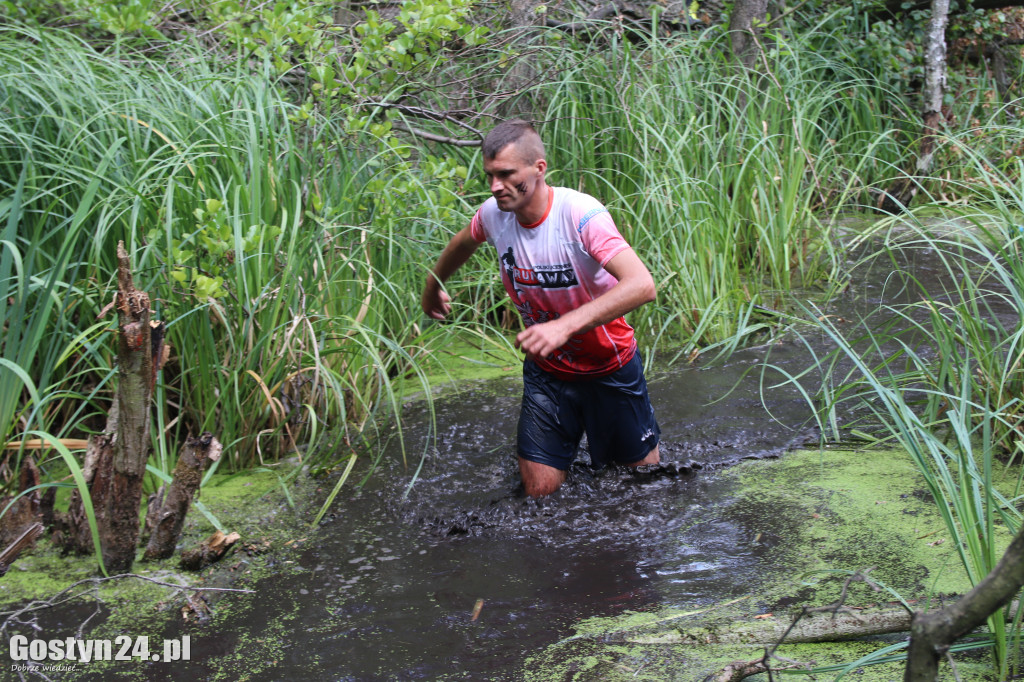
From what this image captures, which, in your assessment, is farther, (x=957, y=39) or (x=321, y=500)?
(x=957, y=39)

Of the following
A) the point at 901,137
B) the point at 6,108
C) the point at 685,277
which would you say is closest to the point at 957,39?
the point at 901,137


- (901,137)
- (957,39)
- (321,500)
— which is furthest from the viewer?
(957,39)

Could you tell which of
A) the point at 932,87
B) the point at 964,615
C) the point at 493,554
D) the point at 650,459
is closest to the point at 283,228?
the point at 493,554

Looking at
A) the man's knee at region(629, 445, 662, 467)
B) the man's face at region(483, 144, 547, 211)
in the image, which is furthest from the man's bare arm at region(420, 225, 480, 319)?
the man's knee at region(629, 445, 662, 467)

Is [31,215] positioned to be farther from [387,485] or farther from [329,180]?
[387,485]

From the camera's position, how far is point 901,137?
7105 millimetres

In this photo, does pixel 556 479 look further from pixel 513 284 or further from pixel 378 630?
pixel 378 630

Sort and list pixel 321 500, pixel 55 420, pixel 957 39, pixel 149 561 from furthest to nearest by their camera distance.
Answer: pixel 957 39, pixel 55 420, pixel 321 500, pixel 149 561

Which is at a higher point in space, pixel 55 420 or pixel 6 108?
pixel 6 108

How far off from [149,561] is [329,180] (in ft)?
6.88

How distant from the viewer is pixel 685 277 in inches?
189

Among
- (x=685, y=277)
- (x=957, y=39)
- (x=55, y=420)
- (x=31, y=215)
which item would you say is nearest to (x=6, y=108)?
(x=31, y=215)

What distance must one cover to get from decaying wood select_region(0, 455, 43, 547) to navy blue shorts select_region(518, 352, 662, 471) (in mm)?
1771

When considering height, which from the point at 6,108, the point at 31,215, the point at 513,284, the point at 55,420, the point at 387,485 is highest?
the point at 6,108
